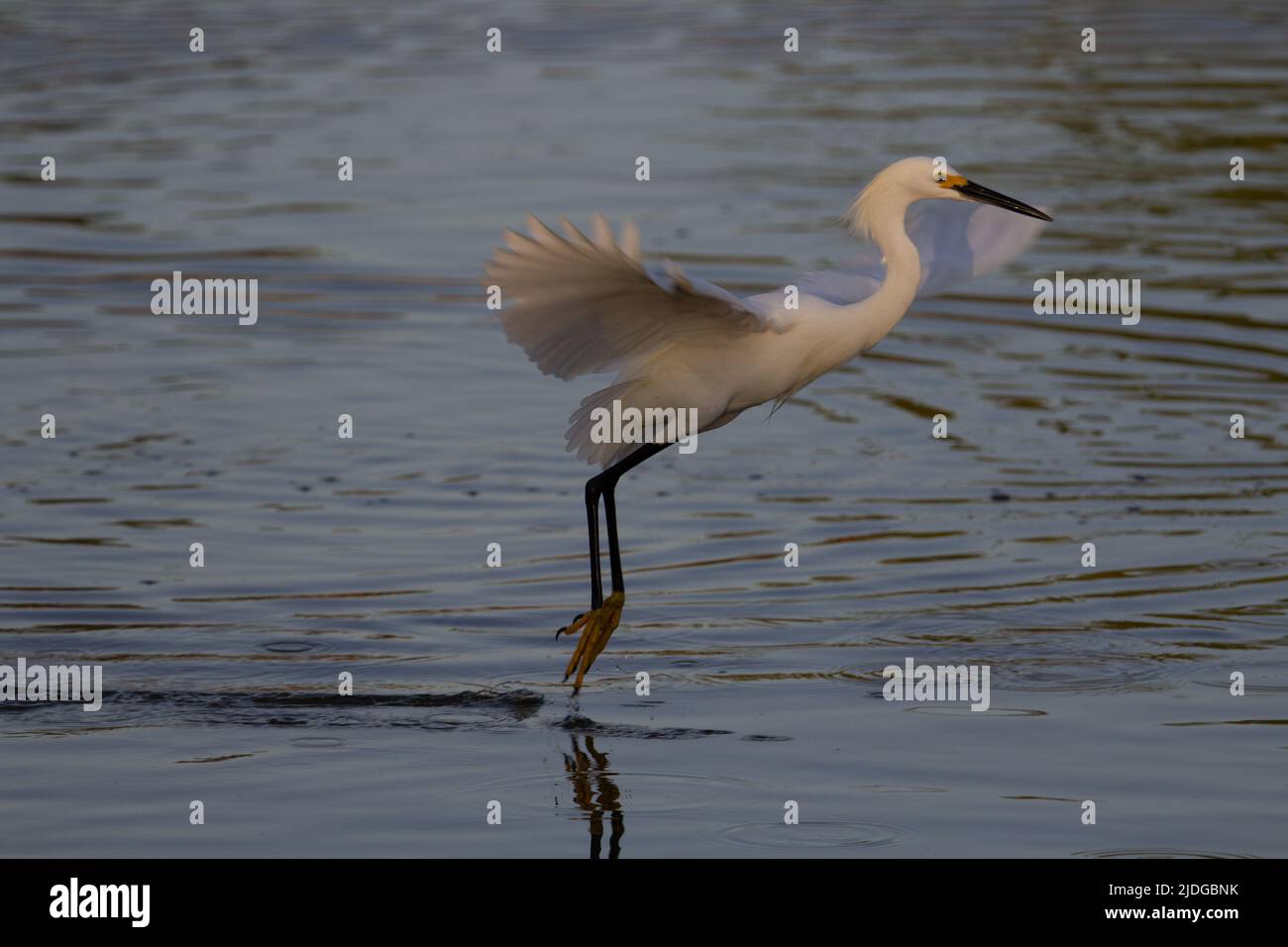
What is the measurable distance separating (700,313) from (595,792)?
68.5 inches

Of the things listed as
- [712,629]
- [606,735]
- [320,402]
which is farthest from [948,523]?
[320,402]

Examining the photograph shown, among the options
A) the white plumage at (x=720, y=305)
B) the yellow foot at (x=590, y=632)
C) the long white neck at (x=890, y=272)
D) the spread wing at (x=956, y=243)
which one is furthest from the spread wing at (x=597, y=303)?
the spread wing at (x=956, y=243)

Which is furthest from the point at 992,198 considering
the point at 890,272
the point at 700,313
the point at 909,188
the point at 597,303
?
the point at 597,303

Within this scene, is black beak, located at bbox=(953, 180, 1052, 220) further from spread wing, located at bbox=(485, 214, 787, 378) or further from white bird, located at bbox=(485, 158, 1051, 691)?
spread wing, located at bbox=(485, 214, 787, 378)

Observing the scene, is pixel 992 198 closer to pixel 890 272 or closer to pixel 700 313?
pixel 890 272

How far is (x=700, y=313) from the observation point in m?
7.61

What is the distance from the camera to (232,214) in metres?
16.5

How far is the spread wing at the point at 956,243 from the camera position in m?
8.97

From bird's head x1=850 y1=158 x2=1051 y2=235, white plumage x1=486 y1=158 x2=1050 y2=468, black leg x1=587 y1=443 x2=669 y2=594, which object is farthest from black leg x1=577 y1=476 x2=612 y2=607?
bird's head x1=850 y1=158 x2=1051 y2=235

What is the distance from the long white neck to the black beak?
27cm

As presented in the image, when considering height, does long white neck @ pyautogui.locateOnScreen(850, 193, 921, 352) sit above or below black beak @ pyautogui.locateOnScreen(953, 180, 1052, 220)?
below

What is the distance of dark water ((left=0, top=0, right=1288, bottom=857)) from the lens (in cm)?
721

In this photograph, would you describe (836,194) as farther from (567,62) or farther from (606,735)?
(606,735)
